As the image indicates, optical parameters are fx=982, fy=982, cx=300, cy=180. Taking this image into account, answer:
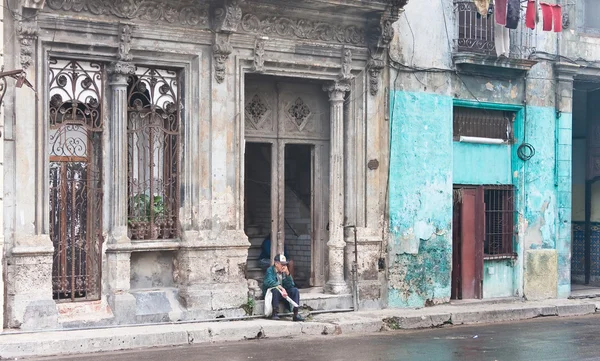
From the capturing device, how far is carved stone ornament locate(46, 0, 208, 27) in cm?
1302

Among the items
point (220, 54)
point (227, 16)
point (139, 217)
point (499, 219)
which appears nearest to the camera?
point (139, 217)

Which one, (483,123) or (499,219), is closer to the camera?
(483,123)

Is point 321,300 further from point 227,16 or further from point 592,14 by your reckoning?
point 592,14

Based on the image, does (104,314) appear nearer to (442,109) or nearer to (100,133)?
(100,133)

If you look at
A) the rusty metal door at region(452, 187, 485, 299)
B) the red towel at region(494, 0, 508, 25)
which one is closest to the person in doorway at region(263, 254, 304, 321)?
the rusty metal door at region(452, 187, 485, 299)

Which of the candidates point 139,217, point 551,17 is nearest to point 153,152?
point 139,217

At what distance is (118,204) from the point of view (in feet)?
44.0

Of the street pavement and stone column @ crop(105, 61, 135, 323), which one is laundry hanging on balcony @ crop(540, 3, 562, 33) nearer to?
the street pavement

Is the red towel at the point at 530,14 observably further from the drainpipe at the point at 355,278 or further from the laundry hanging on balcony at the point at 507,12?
the drainpipe at the point at 355,278

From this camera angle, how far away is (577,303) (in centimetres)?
1752

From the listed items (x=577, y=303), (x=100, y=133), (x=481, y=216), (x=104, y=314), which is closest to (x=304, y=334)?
(x=104, y=314)

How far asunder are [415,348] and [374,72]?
522 centimetres

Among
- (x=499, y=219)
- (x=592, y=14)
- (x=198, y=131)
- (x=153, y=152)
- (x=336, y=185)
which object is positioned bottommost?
(x=499, y=219)

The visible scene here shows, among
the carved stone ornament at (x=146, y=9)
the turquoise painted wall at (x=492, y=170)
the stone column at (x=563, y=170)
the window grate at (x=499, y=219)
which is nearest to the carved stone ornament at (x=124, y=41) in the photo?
the carved stone ornament at (x=146, y=9)
